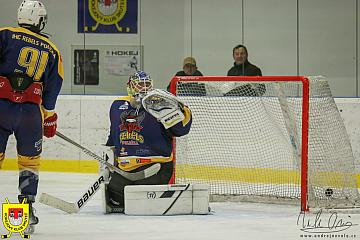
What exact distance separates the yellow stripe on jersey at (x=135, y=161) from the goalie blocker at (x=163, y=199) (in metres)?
0.27

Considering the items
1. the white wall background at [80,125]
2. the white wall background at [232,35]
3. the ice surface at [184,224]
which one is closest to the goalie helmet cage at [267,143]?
the ice surface at [184,224]

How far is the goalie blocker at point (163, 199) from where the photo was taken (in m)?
5.45

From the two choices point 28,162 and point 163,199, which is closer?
point 28,162

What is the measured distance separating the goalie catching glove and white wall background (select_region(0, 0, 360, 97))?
11.6ft

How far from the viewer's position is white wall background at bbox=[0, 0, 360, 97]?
9.00m

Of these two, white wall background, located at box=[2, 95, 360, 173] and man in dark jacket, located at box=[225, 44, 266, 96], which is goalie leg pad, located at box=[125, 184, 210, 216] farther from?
man in dark jacket, located at box=[225, 44, 266, 96]

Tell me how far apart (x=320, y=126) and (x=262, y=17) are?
3.48 metres

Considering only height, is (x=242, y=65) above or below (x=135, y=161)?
above

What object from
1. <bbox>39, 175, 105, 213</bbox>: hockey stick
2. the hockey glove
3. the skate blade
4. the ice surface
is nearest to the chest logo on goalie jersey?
<bbox>39, 175, 105, 213</bbox>: hockey stick

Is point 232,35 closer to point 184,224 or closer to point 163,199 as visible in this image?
point 163,199

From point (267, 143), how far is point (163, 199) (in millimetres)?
1758

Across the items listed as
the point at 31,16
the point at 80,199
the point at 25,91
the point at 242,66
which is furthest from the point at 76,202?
the point at 242,66

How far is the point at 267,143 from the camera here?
23.1ft

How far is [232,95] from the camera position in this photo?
23.0 feet
